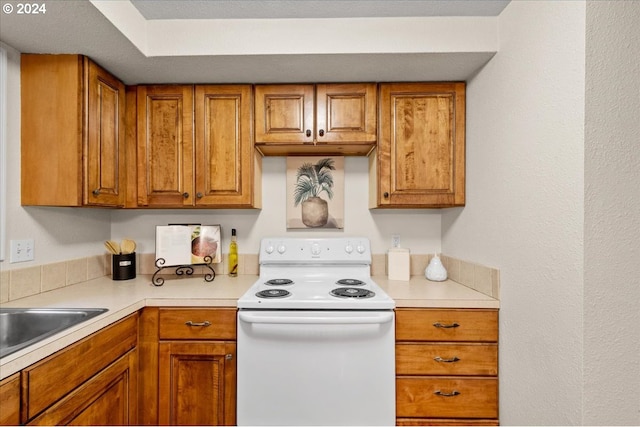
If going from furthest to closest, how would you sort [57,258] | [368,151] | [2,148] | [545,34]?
[368,151] → [57,258] → [2,148] → [545,34]

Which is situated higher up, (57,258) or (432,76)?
(432,76)

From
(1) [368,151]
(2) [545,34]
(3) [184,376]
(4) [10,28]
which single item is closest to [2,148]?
(4) [10,28]

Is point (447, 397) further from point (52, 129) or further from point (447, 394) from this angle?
point (52, 129)

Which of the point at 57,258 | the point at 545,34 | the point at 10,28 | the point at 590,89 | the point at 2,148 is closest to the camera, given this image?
the point at 590,89

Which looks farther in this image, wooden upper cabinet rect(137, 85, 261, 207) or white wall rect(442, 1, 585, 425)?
wooden upper cabinet rect(137, 85, 261, 207)

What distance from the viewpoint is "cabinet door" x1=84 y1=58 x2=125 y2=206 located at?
1696mm

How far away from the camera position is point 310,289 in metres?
1.87

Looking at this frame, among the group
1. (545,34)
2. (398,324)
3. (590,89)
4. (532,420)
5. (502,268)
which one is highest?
(545,34)

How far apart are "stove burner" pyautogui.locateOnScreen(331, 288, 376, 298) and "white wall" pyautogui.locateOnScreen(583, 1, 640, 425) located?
0.90m

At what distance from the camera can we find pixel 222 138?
202cm

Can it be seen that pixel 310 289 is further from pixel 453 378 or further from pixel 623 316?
pixel 623 316

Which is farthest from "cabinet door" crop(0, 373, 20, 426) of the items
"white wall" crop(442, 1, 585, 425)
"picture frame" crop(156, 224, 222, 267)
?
"white wall" crop(442, 1, 585, 425)

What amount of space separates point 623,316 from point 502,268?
0.52 metres

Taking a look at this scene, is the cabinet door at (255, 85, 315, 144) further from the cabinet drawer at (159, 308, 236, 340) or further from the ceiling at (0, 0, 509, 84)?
the cabinet drawer at (159, 308, 236, 340)
